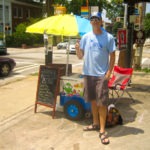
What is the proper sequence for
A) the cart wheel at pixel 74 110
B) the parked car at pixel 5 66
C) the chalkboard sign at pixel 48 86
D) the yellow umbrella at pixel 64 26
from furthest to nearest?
the parked car at pixel 5 66 < the chalkboard sign at pixel 48 86 < the cart wheel at pixel 74 110 < the yellow umbrella at pixel 64 26

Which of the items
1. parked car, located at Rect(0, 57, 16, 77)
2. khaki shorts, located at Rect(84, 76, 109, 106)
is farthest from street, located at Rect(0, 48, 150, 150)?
parked car, located at Rect(0, 57, 16, 77)

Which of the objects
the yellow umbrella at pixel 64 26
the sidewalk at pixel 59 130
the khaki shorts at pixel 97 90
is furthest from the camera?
the yellow umbrella at pixel 64 26

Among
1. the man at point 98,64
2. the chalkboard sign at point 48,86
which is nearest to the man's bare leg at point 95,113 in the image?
the man at point 98,64

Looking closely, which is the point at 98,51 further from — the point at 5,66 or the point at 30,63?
the point at 30,63

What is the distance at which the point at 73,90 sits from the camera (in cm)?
594

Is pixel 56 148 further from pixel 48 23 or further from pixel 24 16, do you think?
pixel 24 16

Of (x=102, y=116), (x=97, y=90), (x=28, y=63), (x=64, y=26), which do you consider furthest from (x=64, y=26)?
Answer: (x=28, y=63)

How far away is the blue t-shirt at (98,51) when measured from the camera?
192 inches

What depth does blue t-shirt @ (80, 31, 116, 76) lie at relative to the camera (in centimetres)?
487

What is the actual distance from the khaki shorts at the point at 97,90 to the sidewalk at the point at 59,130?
0.62 metres

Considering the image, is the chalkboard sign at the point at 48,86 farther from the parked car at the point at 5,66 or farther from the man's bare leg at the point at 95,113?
the parked car at the point at 5,66

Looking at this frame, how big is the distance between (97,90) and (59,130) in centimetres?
104

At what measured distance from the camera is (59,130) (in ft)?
17.7

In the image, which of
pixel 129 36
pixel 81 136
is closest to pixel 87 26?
pixel 81 136
